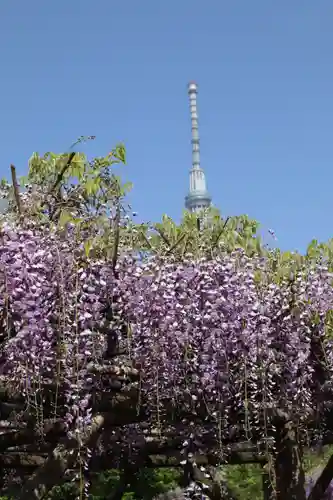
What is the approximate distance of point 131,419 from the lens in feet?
17.8

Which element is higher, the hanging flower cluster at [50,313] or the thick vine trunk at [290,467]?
the hanging flower cluster at [50,313]

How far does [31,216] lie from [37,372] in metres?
1.06

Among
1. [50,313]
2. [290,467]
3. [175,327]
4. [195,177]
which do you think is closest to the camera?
[50,313]

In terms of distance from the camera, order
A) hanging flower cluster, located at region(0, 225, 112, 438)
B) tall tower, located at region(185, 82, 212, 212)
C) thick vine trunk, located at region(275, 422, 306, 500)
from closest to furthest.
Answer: hanging flower cluster, located at region(0, 225, 112, 438)
thick vine trunk, located at region(275, 422, 306, 500)
tall tower, located at region(185, 82, 212, 212)

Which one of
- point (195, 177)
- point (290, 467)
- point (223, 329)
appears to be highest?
point (195, 177)

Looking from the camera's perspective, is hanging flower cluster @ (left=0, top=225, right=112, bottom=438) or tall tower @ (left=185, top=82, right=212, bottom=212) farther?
tall tower @ (left=185, top=82, right=212, bottom=212)

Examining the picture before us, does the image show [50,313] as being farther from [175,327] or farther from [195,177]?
[195,177]

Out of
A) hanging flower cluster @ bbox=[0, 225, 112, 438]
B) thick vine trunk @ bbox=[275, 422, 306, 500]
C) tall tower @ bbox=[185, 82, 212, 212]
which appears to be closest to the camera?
hanging flower cluster @ bbox=[0, 225, 112, 438]

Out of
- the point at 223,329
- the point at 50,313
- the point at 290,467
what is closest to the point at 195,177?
the point at 290,467

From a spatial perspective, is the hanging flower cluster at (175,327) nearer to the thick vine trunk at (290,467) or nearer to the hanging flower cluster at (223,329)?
the hanging flower cluster at (223,329)

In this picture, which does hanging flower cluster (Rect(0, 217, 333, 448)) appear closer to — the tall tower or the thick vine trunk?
the thick vine trunk

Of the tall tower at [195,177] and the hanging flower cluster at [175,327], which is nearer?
the hanging flower cluster at [175,327]

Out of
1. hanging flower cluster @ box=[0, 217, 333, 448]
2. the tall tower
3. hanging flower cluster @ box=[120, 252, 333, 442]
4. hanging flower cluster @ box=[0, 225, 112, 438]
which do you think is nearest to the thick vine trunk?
hanging flower cluster @ box=[0, 217, 333, 448]

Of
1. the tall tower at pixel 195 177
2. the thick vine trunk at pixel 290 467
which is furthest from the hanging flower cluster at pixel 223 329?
the tall tower at pixel 195 177
